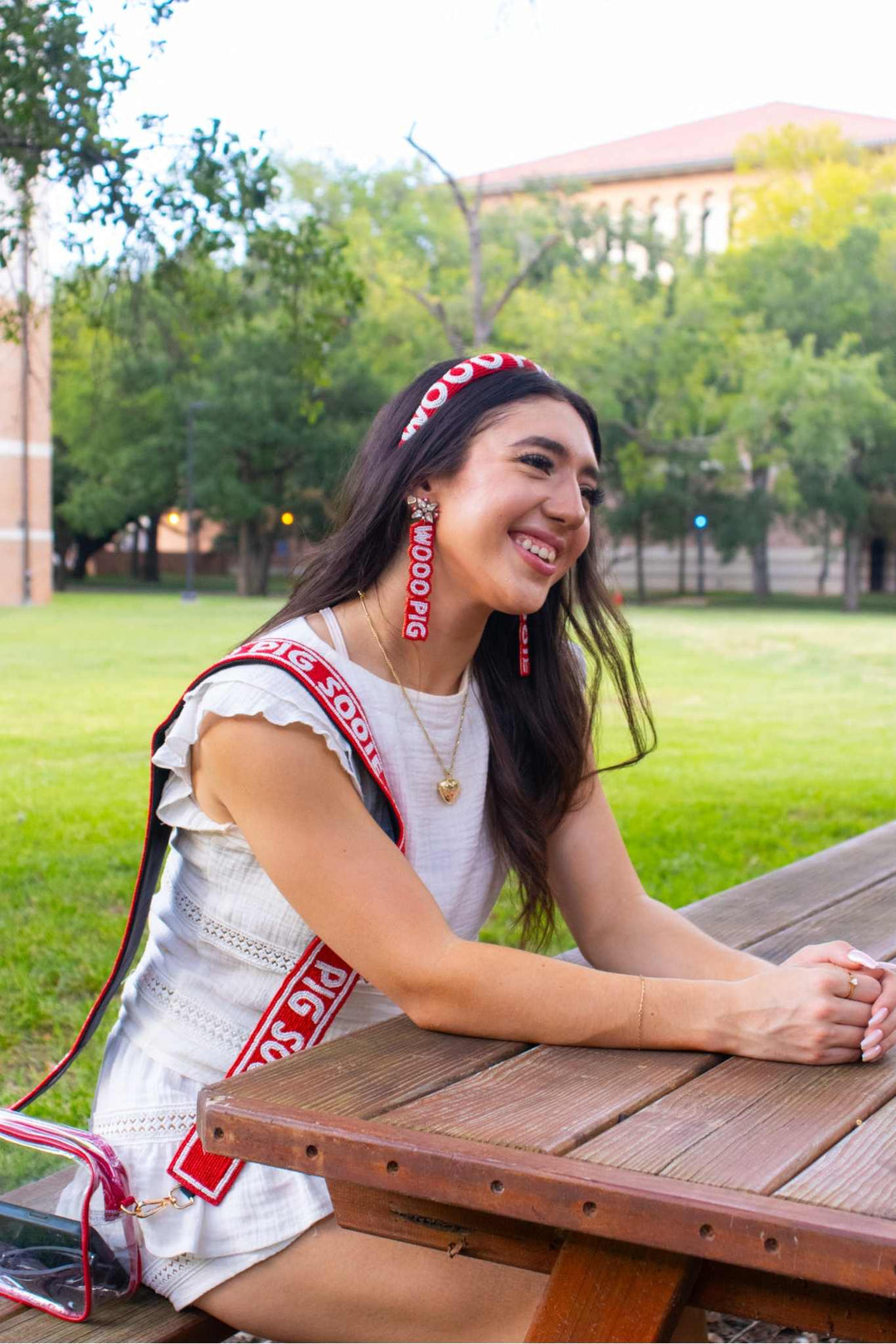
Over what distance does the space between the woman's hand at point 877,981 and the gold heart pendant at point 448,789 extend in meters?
0.54

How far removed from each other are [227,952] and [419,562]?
0.62 m

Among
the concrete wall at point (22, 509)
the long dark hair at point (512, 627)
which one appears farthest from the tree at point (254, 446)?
the long dark hair at point (512, 627)

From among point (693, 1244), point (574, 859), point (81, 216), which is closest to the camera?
point (693, 1244)

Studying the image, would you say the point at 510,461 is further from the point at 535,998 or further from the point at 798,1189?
the point at 798,1189

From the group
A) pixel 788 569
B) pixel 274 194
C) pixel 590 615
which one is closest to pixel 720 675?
pixel 274 194

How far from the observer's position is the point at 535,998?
6.51ft

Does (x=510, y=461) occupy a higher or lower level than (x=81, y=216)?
lower

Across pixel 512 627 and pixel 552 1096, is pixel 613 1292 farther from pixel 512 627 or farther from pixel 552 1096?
pixel 512 627

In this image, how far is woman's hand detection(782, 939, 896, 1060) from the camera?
6.60 feet

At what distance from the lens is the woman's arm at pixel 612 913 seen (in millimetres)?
2475

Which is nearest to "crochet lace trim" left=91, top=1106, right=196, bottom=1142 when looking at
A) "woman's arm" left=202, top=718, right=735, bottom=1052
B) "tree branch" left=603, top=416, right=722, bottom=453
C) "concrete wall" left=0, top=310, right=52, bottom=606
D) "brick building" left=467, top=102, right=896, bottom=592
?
"woman's arm" left=202, top=718, right=735, bottom=1052

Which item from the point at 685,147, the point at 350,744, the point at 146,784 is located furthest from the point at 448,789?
the point at 685,147

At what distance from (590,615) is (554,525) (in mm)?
378

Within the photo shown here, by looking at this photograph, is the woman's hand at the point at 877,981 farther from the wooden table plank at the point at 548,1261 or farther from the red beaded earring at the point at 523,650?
the red beaded earring at the point at 523,650
